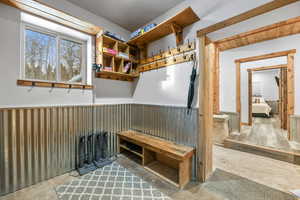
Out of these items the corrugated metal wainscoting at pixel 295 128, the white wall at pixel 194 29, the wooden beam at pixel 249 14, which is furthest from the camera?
the corrugated metal wainscoting at pixel 295 128

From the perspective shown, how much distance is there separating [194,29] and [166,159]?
2297mm

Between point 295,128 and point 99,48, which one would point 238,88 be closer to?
point 295,128

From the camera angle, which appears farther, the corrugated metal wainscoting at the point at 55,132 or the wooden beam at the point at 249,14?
the corrugated metal wainscoting at the point at 55,132

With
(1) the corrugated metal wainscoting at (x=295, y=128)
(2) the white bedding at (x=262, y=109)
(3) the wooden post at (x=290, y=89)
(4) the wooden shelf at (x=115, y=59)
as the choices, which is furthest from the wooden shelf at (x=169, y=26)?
(2) the white bedding at (x=262, y=109)

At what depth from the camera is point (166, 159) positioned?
228 cm

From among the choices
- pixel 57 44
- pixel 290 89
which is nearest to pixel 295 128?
pixel 290 89

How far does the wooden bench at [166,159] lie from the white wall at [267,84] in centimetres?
884

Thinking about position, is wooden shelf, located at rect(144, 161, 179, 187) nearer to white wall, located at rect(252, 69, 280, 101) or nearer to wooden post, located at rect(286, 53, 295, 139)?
wooden post, located at rect(286, 53, 295, 139)

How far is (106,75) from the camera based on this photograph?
8.63 feet

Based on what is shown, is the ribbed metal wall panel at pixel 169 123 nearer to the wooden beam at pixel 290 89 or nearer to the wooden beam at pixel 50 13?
the wooden beam at pixel 50 13

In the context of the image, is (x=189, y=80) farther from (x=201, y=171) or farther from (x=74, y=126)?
(x=74, y=126)

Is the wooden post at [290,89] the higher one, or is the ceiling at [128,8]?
the ceiling at [128,8]

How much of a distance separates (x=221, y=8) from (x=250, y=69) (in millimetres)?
3723

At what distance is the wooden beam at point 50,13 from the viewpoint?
5.31ft
